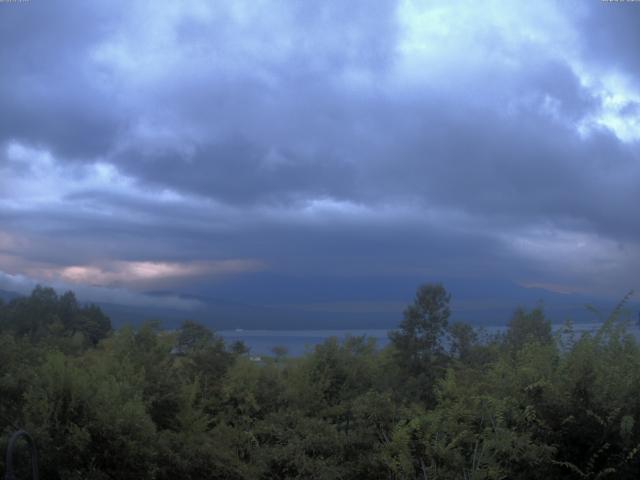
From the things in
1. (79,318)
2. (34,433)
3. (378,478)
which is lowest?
(378,478)

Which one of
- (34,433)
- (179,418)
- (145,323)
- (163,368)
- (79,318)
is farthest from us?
(79,318)

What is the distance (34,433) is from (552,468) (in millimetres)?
4974

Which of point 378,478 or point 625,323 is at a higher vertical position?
point 625,323

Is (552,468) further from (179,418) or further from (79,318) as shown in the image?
(79,318)

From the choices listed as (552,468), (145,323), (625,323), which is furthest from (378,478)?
(145,323)

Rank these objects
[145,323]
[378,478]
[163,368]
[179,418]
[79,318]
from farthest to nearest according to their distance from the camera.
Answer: [79,318], [145,323], [163,368], [179,418], [378,478]

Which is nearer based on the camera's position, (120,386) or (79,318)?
(120,386)

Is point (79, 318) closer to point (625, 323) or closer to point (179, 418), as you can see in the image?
point (179, 418)

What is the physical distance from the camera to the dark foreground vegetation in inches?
267

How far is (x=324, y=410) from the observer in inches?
356

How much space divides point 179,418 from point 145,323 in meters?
1.84

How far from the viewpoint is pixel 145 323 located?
32.0 feet

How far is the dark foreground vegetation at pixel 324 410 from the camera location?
6.79 metres

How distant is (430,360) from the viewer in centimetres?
1008
